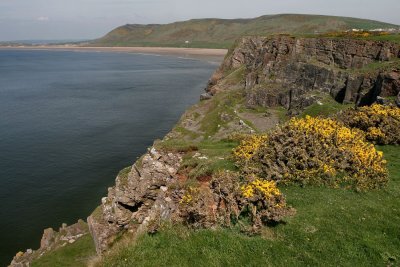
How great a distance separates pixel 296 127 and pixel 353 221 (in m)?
7.59

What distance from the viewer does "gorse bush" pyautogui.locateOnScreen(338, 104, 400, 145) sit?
26766 mm

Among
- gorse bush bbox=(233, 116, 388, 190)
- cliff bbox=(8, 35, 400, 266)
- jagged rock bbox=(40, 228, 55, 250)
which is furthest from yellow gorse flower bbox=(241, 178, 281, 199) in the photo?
jagged rock bbox=(40, 228, 55, 250)

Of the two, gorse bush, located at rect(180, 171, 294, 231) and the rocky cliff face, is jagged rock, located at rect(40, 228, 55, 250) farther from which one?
the rocky cliff face

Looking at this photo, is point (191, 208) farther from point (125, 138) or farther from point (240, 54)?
point (240, 54)

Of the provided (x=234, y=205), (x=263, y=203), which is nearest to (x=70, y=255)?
(x=234, y=205)

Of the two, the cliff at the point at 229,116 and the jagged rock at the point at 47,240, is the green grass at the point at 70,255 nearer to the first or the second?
the jagged rock at the point at 47,240

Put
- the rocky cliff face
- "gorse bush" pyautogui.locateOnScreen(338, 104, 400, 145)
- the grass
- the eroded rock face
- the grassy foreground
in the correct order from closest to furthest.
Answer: the grassy foreground, the grass, the eroded rock face, "gorse bush" pyautogui.locateOnScreen(338, 104, 400, 145), the rocky cliff face

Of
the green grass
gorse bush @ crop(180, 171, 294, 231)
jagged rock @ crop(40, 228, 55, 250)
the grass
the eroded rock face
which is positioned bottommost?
jagged rock @ crop(40, 228, 55, 250)

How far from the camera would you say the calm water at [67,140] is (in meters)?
50.5

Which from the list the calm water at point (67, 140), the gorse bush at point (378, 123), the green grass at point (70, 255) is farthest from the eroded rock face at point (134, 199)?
the calm water at point (67, 140)

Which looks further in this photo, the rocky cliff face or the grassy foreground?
the rocky cliff face

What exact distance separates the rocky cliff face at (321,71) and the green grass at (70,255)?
35.8 m

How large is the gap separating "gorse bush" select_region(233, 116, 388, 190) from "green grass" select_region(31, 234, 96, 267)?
741 inches

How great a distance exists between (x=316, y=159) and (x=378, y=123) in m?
10.1
